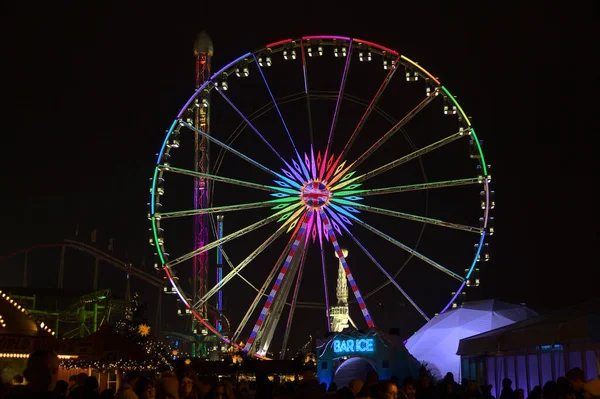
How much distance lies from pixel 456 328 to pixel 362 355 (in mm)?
8257

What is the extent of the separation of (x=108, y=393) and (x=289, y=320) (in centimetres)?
1756

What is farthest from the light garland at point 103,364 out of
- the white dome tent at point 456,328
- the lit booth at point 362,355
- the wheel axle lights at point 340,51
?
the wheel axle lights at point 340,51

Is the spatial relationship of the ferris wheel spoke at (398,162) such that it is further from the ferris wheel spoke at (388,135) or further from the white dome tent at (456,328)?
the white dome tent at (456,328)

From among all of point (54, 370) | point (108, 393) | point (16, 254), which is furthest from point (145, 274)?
point (54, 370)

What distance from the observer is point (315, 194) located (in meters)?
24.5

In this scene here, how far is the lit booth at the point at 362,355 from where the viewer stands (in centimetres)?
2200

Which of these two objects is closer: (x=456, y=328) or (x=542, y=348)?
(x=542, y=348)

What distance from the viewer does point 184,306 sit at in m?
25.5

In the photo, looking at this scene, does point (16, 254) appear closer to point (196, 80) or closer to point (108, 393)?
point (196, 80)

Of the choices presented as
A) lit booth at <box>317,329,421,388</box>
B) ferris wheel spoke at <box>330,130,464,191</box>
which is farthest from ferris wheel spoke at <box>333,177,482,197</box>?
lit booth at <box>317,329,421,388</box>

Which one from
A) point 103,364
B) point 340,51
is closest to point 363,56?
point 340,51

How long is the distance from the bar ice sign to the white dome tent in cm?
646

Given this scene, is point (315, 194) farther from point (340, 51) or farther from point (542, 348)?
point (542, 348)

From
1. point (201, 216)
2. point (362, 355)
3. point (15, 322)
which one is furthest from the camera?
point (201, 216)
